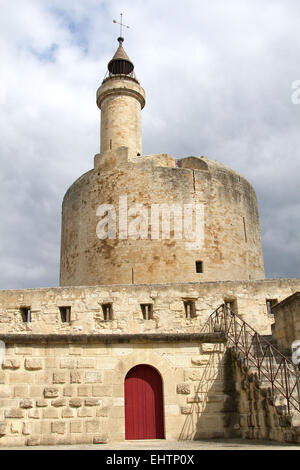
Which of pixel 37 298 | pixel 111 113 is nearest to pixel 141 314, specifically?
pixel 37 298

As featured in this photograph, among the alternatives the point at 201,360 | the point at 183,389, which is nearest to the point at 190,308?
the point at 201,360

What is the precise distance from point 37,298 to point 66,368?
18.9ft

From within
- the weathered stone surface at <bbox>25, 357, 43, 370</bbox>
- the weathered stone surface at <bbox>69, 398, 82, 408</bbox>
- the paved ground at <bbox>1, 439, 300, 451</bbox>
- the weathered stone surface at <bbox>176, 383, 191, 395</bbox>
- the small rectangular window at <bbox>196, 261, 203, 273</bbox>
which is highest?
the small rectangular window at <bbox>196, 261, 203, 273</bbox>

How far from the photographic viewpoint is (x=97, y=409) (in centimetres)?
855

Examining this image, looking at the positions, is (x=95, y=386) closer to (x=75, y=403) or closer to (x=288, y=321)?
(x=75, y=403)

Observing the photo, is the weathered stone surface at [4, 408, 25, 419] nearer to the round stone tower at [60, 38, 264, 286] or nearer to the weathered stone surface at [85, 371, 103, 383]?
the weathered stone surface at [85, 371, 103, 383]

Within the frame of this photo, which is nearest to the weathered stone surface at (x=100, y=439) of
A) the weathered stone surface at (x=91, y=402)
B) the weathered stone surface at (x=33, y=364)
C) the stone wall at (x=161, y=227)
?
the weathered stone surface at (x=91, y=402)

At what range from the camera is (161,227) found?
17594 millimetres

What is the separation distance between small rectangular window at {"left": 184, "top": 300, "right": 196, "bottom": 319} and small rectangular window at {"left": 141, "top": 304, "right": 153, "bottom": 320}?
1032 millimetres

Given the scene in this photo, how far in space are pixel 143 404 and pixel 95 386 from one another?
3.36 feet

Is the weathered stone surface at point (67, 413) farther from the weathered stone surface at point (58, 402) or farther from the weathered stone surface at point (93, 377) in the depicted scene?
the weathered stone surface at point (93, 377)

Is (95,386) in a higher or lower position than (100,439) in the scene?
higher

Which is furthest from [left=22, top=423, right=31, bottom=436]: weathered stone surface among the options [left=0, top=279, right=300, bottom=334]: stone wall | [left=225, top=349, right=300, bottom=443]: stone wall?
[left=0, top=279, right=300, bottom=334]: stone wall

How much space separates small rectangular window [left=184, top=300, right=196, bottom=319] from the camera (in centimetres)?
1371
